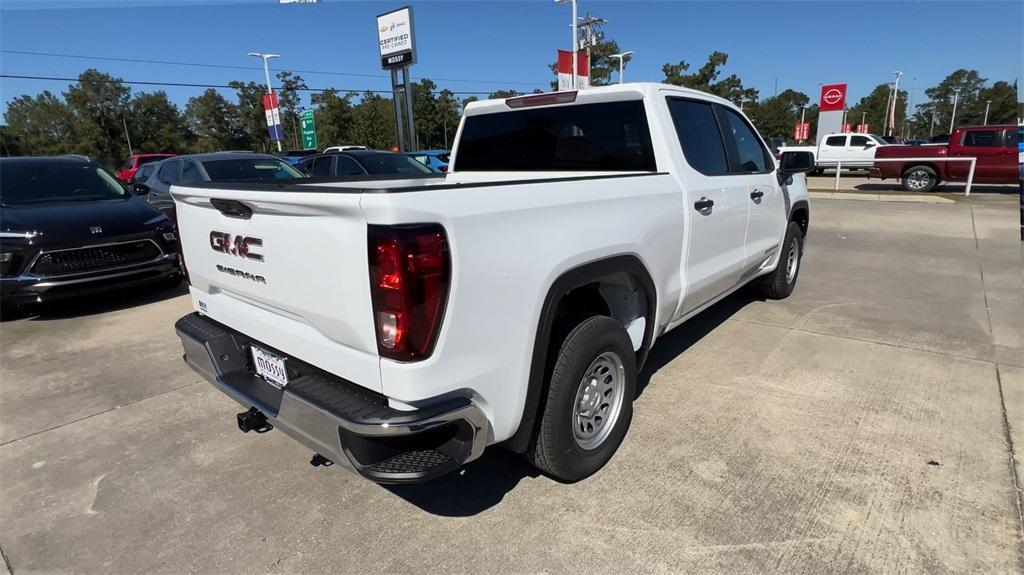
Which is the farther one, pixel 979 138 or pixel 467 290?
pixel 979 138

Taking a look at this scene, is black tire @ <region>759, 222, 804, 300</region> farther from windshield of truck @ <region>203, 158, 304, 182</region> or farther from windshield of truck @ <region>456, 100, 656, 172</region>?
windshield of truck @ <region>203, 158, 304, 182</region>

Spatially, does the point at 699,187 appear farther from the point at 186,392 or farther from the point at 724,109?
the point at 186,392

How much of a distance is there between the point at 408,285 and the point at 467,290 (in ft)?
0.70

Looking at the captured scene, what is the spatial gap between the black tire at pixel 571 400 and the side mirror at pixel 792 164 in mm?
3038

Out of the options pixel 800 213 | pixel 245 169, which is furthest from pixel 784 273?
pixel 245 169

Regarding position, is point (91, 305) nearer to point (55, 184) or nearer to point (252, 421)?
point (55, 184)

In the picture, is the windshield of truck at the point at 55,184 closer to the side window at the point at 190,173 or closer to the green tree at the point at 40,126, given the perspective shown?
the side window at the point at 190,173

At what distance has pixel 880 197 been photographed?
1480cm

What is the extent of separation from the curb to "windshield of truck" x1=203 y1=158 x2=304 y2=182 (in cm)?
1388

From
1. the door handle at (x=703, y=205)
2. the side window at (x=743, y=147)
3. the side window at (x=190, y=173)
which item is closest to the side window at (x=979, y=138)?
the side window at (x=743, y=147)

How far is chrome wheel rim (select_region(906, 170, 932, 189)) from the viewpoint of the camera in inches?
617

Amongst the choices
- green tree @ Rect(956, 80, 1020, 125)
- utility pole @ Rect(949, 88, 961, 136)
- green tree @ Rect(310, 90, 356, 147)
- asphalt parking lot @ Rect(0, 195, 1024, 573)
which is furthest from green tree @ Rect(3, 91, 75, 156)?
green tree @ Rect(956, 80, 1020, 125)

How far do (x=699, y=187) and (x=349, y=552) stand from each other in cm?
275

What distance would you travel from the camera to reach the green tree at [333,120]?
189ft
